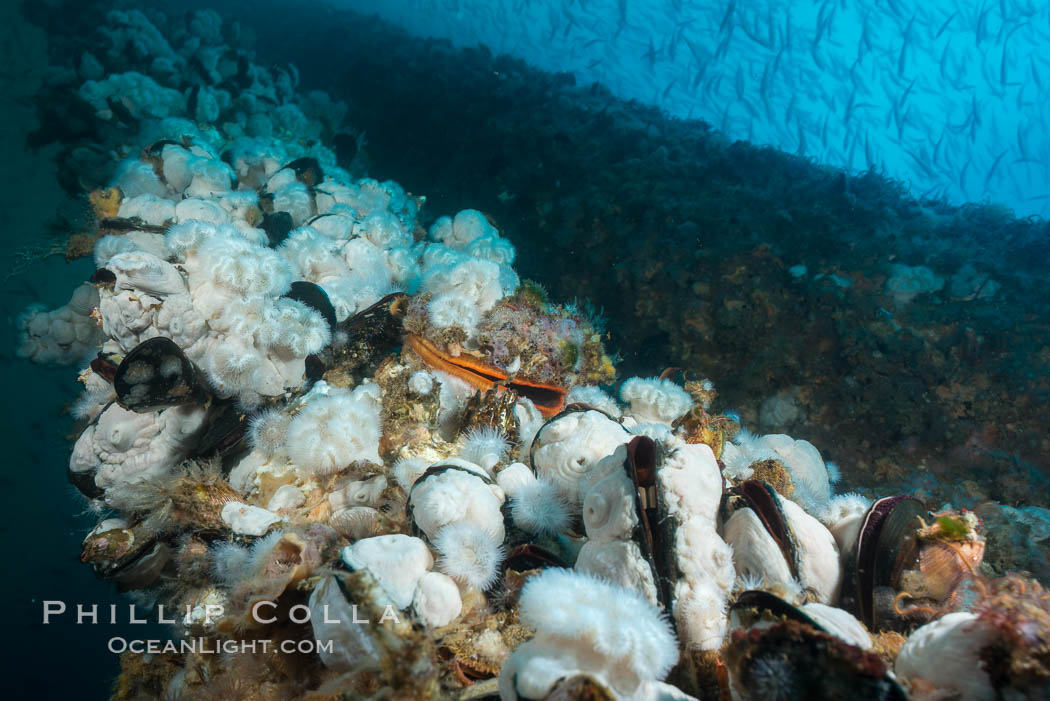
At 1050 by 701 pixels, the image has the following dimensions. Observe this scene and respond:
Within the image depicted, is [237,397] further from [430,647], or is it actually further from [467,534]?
[430,647]

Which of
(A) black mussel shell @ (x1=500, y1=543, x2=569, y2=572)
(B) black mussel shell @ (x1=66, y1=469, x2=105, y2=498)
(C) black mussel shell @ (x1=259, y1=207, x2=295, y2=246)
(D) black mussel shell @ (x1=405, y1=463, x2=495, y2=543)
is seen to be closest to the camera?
(A) black mussel shell @ (x1=500, y1=543, x2=569, y2=572)

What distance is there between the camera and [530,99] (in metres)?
9.38

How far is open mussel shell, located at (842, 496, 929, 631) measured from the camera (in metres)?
1.92

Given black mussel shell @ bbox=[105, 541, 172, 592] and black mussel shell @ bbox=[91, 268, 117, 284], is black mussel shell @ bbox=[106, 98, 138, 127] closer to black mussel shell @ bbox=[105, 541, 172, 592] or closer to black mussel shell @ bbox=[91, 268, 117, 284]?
black mussel shell @ bbox=[91, 268, 117, 284]

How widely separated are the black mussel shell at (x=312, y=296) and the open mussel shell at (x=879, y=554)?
12.8 ft

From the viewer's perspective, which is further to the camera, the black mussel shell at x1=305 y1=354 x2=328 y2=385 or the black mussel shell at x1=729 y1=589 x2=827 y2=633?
the black mussel shell at x1=305 y1=354 x2=328 y2=385

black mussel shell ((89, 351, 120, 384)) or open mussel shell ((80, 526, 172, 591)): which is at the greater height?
black mussel shell ((89, 351, 120, 384))

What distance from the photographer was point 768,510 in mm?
2066

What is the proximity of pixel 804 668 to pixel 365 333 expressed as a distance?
373 centimetres

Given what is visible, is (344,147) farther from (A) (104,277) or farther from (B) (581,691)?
(B) (581,691)

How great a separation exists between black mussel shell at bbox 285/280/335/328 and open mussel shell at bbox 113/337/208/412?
967 millimetres

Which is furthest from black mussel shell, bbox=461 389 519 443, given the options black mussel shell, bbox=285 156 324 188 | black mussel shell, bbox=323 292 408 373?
black mussel shell, bbox=285 156 324 188

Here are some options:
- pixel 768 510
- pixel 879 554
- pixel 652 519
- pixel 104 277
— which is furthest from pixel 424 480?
pixel 104 277

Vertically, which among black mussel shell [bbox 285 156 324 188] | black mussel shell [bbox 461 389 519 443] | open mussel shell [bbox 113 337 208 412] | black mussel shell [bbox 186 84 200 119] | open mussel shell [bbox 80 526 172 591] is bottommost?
open mussel shell [bbox 80 526 172 591]
